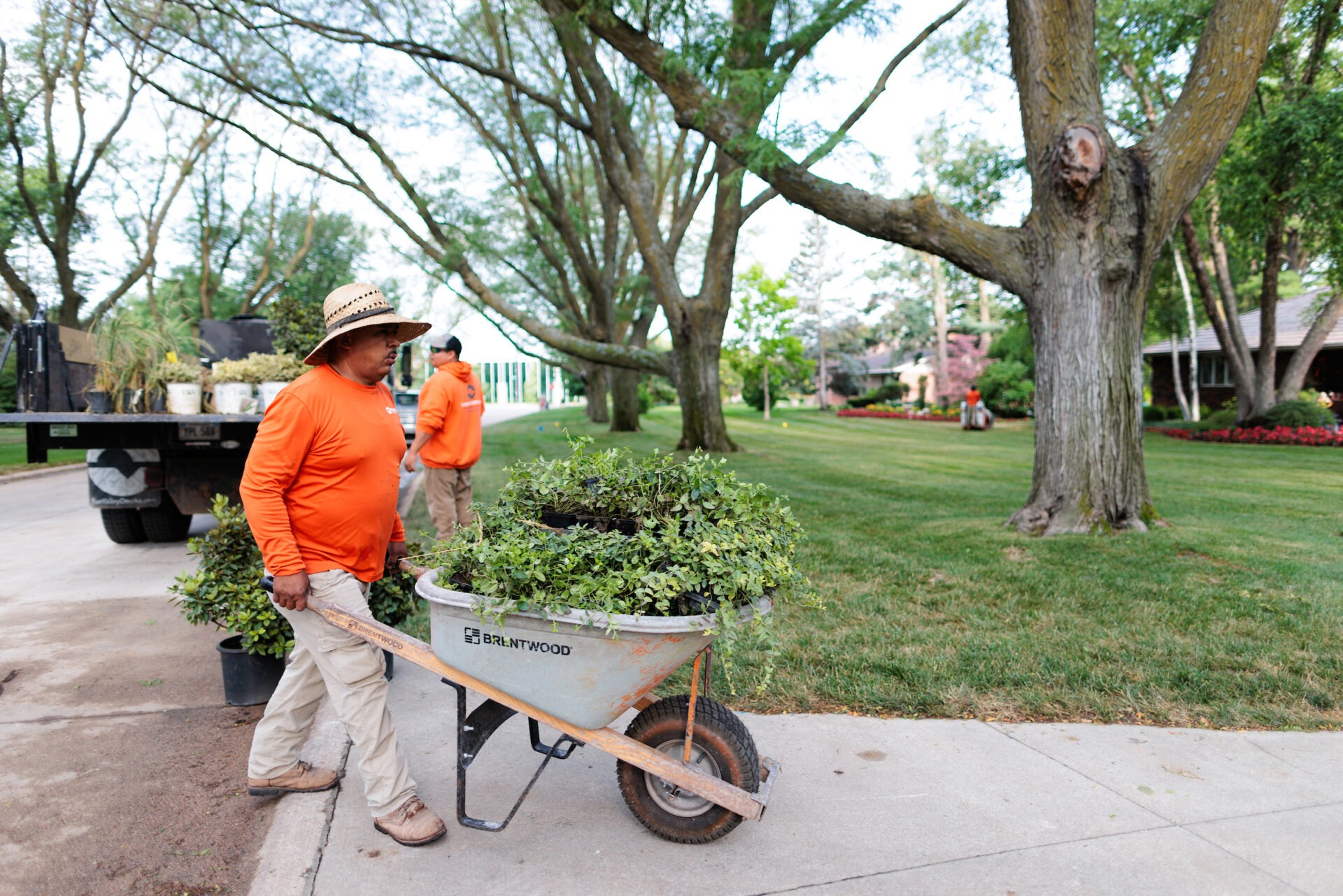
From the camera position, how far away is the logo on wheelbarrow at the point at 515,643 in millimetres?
2846

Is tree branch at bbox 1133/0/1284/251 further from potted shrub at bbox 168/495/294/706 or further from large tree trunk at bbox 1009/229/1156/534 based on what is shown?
potted shrub at bbox 168/495/294/706

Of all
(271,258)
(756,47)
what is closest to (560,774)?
(756,47)

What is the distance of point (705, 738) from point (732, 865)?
1.37 feet

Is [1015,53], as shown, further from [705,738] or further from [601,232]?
[601,232]

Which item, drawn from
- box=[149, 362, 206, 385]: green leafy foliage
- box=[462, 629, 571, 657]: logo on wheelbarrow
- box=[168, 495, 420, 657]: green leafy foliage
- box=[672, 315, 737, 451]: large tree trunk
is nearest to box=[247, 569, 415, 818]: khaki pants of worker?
box=[462, 629, 571, 657]: logo on wheelbarrow

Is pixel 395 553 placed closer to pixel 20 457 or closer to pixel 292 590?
pixel 292 590

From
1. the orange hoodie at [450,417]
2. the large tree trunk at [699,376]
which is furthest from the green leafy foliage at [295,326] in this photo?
the large tree trunk at [699,376]

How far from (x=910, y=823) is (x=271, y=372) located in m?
6.89

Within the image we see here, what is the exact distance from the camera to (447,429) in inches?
272

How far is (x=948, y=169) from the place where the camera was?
19.4 m

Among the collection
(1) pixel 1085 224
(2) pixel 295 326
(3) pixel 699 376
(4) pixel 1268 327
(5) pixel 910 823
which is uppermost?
(4) pixel 1268 327

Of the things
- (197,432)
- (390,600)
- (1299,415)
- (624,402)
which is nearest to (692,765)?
(390,600)

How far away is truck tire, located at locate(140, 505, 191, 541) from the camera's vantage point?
8859 mm

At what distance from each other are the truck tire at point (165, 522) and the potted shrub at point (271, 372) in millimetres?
1768
